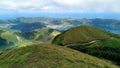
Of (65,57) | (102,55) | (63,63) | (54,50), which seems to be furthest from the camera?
(102,55)

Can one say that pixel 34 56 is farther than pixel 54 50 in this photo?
No

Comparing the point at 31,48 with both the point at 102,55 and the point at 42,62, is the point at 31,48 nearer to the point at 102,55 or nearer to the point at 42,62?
the point at 42,62

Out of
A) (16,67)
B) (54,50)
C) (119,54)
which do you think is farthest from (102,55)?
(16,67)

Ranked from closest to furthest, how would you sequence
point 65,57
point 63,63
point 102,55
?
point 63,63 < point 65,57 < point 102,55

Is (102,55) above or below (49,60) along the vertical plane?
below

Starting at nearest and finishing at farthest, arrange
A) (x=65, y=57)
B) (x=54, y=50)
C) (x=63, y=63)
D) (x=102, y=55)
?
1. (x=63, y=63)
2. (x=65, y=57)
3. (x=54, y=50)
4. (x=102, y=55)

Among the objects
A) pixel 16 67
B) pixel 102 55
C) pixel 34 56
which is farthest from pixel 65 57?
pixel 102 55

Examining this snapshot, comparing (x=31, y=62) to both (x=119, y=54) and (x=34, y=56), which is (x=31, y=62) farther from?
(x=119, y=54)

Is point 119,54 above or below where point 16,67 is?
below

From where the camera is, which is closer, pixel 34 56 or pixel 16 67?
pixel 16 67
